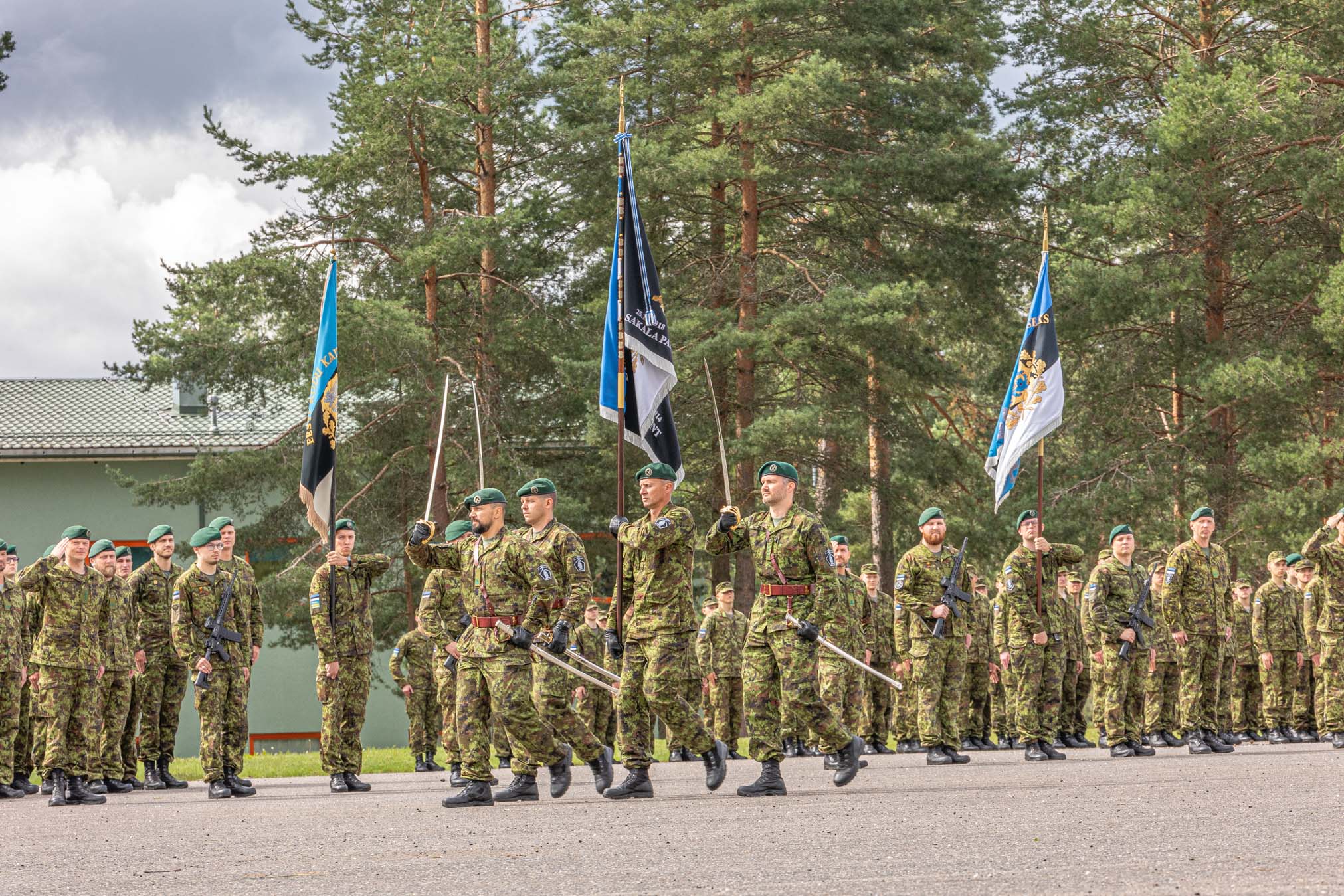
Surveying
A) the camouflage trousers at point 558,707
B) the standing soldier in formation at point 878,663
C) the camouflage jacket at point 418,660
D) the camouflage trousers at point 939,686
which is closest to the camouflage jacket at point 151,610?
the camouflage jacket at point 418,660

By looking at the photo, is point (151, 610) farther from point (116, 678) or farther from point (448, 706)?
point (448, 706)

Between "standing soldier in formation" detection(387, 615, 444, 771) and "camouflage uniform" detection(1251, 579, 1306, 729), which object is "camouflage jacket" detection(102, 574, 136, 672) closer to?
"standing soldier in formation" detection(387, 615, 444, 771)

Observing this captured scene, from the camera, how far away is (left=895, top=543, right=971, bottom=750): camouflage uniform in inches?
526

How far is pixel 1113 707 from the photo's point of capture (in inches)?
533

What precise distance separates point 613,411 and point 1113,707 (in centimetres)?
517

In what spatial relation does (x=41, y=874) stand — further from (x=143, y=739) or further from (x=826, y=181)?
(x=826, y=181)

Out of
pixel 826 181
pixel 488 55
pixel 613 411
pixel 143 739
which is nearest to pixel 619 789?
pixel 613 411

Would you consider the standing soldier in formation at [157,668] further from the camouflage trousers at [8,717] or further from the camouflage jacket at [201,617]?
the camouflage jacket at [201,617]

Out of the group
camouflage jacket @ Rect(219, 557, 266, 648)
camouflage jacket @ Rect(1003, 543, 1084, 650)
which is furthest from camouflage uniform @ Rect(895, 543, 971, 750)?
camouflage jacket @ Rect(219, 557, 266, 648)

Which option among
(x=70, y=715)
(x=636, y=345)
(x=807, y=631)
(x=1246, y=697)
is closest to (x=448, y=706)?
(x=70, y=715)

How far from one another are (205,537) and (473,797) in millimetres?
3540

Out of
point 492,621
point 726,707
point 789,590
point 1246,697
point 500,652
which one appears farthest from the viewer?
point 1246,697

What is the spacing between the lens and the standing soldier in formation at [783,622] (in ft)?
32.2

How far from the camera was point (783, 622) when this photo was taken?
9.89 meters
